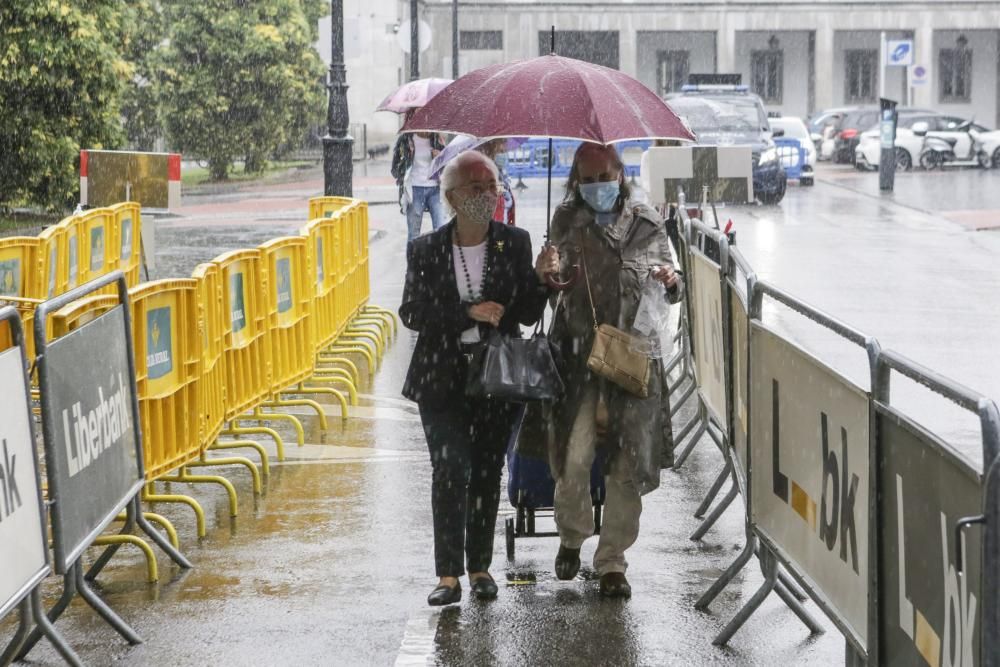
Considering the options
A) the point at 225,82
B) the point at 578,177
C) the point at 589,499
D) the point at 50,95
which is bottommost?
the point at 589,499

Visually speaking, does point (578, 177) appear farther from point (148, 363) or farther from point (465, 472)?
point (148, 363)

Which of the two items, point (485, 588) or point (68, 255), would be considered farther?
point (68, 255)

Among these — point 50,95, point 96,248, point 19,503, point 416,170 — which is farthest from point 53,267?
point 50,95

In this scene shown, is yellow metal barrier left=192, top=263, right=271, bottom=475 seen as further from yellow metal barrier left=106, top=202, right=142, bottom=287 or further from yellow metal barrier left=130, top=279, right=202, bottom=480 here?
yellow metal barrier left=106, top=202, right=142, bottom=287

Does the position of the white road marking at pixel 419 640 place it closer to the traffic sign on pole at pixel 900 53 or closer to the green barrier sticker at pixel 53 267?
the green barrier sticker at pixel 53 267

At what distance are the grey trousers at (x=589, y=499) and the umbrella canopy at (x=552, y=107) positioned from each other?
3.50ft

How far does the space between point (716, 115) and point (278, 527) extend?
2736 centimetres

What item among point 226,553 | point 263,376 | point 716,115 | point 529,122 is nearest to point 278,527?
point 226,553

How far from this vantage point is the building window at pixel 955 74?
2586 inches

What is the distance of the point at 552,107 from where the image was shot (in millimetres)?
6312

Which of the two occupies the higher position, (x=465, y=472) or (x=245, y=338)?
(x=245, y=338)

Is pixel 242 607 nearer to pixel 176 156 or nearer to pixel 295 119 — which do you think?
pixel 176 156

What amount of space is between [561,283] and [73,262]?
7294 millimetres

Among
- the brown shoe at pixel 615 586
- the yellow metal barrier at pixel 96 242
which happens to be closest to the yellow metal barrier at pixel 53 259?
the yellow metal barrier at pixel 96 242
